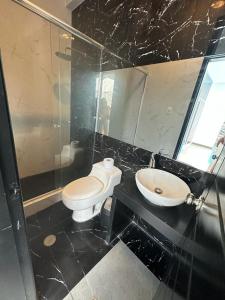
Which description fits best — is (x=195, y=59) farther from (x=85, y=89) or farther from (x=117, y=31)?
(x=85, y=89)

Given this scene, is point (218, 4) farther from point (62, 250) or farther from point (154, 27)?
point (62, 250)

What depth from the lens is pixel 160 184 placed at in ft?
4.18

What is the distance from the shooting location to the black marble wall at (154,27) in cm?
113

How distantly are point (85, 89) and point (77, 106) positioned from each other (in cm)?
27

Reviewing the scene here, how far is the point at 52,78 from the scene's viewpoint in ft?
6.96

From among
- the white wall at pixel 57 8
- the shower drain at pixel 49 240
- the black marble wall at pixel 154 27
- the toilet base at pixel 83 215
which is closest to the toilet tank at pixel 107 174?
the toilet base at pixel 83 215

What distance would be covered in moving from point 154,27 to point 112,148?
133 cm

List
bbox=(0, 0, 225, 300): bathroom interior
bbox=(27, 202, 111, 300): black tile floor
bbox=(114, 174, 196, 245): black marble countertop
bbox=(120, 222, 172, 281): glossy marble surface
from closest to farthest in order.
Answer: bbox=(0, 0, 225, 300): bathroom interior < bbox=(114, 174, 196, 245): black marble countertop < bbox=(27, 202, 111, 300): black tile floor < bbox=(120, 222, 172, 281): glossy marble surface

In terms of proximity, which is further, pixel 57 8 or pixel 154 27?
pixel 57 8

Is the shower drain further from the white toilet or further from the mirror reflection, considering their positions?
the mirror reflection

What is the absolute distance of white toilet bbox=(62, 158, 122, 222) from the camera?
1.47m

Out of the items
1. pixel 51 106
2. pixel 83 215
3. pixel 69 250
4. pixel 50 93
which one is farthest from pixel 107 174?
pixel 50 93

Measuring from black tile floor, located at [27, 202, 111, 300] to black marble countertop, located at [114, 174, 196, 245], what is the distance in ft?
2.23

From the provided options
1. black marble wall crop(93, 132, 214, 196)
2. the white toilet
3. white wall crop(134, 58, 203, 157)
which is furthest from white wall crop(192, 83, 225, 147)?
the white toilet
